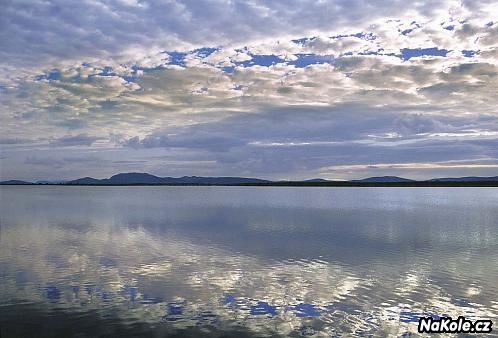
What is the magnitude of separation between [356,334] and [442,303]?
6870 mm

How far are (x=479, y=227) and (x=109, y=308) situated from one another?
5132 cm

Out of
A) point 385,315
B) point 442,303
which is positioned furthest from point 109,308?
point 442,303

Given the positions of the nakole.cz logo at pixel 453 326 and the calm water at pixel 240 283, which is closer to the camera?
the nakole.cz logo at pixel 453 326

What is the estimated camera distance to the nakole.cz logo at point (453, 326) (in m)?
17.2

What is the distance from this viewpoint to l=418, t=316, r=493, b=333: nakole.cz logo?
17.2 metres

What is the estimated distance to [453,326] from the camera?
57.8 feet

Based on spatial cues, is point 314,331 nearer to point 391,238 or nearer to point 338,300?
point 338,300

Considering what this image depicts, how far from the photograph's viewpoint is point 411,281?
2541 centimetres

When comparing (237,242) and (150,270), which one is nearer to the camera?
(150,270)

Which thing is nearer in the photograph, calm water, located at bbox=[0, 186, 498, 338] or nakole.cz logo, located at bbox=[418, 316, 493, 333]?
nakole.cz logo, located at bbox=[418, 316, 493, 333]

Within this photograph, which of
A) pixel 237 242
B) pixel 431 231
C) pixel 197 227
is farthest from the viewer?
pixel 197 227

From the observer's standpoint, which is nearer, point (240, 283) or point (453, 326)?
point (453, 326)

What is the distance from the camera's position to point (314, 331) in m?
17.0

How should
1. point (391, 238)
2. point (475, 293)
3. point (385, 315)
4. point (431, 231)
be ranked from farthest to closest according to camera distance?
point (431, 231)
point (391, 238)
point (475, 293)
point (385, 315)
